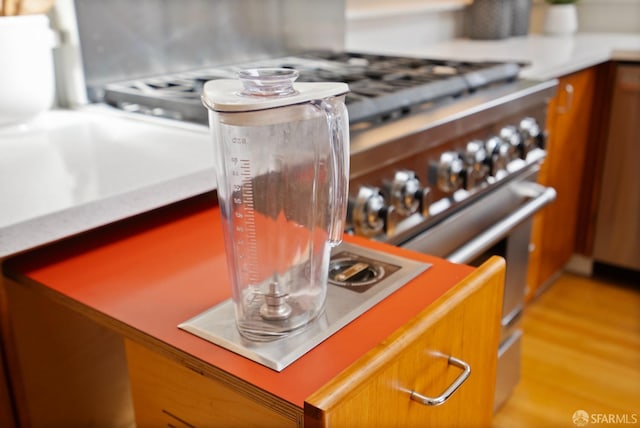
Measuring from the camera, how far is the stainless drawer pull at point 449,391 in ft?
2.05

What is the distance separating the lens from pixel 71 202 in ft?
2.46

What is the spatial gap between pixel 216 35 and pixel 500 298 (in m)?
1.05

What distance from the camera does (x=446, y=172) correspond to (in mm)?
1238

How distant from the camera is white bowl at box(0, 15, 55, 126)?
40.2 inches

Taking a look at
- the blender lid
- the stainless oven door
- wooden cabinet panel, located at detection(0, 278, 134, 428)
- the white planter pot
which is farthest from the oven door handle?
the white planter pot

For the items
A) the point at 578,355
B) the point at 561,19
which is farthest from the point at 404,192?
the point at 561,19

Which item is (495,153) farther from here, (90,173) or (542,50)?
(542,50)

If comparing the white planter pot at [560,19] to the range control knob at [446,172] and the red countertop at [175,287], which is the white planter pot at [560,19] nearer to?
the range control knob at [446,172]

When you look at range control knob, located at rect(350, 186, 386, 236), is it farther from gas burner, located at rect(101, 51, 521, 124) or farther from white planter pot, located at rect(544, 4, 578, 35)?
white planter pot, located at rect(544, 4, 578, 35)

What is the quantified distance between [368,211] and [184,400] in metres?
0.48

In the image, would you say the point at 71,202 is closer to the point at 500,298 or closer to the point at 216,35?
the point at 500,298

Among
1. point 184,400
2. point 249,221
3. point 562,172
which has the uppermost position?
point 249,221

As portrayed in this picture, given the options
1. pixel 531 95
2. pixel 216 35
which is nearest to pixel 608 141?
pixel 531 95

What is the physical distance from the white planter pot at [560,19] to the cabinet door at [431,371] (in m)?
2.22
